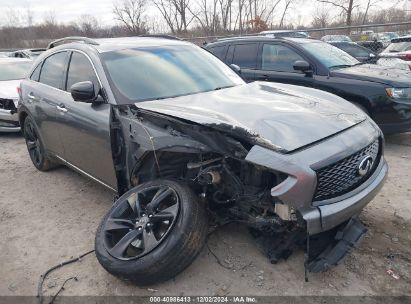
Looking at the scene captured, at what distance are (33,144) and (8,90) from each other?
9.27 feet

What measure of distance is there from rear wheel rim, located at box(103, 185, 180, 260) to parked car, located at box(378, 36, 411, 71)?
7043 millimetres

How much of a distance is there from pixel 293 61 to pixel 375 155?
366cm

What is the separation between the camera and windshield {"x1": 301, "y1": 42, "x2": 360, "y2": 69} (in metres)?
6.21

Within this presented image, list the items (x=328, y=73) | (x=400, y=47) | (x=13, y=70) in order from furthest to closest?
(x=400, y=47), (x=13, y=70), (x=328, y=73)

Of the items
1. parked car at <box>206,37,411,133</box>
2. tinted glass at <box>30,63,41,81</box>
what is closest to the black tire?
tinted glass at <box>30,63,41,81</box>

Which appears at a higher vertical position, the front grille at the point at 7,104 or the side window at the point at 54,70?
the side window at the point at 54,70

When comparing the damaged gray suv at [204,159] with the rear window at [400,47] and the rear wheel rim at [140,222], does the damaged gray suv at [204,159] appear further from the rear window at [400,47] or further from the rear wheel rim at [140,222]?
the rear window at [400,47]

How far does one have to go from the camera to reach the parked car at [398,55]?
27.6ft

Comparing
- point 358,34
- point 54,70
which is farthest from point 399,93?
point 358,34

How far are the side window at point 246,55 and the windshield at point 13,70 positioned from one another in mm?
4947

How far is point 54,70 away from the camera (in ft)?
14.9

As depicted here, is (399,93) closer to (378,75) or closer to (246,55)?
(378,75)

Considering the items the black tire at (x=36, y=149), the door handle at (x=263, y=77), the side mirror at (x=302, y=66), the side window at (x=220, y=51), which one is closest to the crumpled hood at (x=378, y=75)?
the side mirror at (x=302, y=66)

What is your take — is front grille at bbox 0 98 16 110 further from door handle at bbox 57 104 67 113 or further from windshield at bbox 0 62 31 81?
door handle at bbox 57 104 67 113
